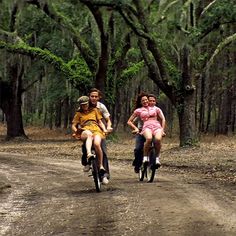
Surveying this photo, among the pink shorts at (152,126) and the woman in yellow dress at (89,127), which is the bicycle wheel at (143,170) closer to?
the pink shorts at (152,126)

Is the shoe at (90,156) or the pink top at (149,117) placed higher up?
the pink top at (149,117)

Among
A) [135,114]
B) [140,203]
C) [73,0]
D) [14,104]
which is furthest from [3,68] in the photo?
[140,203]

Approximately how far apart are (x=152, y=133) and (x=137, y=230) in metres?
5.04

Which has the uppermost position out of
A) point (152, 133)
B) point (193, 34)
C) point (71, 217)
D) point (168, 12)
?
point (168, 12)

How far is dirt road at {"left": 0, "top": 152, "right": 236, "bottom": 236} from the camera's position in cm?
607

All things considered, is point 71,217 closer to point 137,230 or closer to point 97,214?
point 97,214

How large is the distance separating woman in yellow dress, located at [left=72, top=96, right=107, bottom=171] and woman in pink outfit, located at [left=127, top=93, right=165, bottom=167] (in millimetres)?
1323

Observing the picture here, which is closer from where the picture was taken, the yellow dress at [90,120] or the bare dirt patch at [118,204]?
the bare dirt patch at [118,204]

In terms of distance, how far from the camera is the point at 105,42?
23047 mm

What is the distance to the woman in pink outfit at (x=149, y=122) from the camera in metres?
10.7

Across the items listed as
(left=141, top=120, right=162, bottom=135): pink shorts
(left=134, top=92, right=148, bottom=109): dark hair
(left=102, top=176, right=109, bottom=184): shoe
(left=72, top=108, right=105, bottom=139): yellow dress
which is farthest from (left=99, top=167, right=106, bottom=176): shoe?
(left=134, top=92, right=148, bottom=109): dark hair

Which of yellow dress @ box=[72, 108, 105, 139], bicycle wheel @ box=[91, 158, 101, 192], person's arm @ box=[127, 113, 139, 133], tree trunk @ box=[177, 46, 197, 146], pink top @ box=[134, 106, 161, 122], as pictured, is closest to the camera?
bicycle wheel @ box=[91, 158, 101, 192]

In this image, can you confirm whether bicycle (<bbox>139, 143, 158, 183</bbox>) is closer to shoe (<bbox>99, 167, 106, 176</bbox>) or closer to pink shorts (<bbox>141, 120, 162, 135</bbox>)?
pink shorts (<bbox>141, 120, 162, 135</bbox>)

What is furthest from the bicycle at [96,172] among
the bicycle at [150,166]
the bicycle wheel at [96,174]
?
the bicycle at [150,166]
